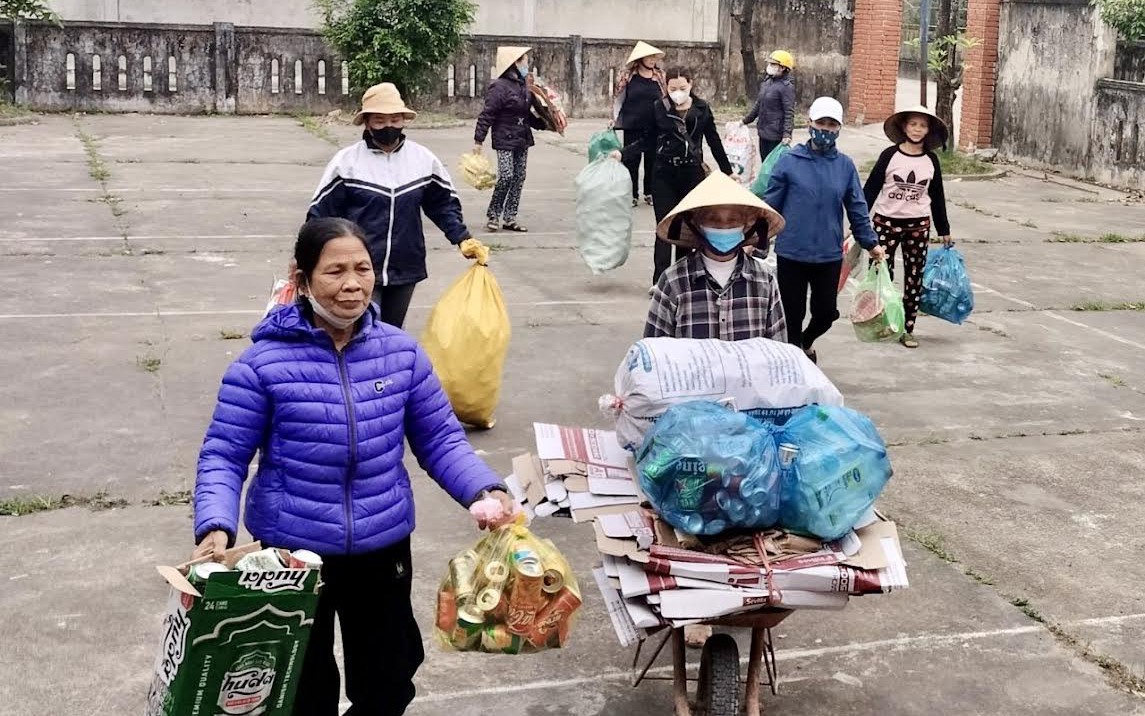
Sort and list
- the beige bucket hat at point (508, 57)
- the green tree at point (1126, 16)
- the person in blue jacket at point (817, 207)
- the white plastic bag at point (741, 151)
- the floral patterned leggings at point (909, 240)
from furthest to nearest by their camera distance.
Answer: the green tree at point (1126, 16) → the white plastic bag at point (741, 151) → the beige bucket hat at point (508, 57) → the floral patterned leggings at point (909, 240) → the person in blue jacket at point (817, 207)

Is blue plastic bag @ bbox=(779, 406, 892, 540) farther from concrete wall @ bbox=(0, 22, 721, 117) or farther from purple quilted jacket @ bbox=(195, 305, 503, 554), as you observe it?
concrete wall @ bbox=(0, 22, 721, 117)

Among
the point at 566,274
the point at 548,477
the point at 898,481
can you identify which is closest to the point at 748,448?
the point at 548,477

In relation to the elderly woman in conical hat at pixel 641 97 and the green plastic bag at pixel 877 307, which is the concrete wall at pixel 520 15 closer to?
the elderly woman in conical hat at pixel 641 97

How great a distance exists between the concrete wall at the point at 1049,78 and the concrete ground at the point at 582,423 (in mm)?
3472

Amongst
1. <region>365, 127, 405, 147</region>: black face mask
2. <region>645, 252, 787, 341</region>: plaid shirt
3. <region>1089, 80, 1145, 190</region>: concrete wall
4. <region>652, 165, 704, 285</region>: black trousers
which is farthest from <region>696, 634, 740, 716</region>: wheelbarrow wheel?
<region>1089, 80, 1145, 190</region>: concrete wall

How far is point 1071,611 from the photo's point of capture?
5949 mm

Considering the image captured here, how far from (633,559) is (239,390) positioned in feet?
4.12

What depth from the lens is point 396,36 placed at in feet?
80.1

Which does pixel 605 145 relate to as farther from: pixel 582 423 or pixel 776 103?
pixel 776 103

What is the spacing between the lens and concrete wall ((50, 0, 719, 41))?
27719mm

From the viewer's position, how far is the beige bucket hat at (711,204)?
18.3 ft

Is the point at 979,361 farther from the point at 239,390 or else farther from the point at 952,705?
the point at 239,390

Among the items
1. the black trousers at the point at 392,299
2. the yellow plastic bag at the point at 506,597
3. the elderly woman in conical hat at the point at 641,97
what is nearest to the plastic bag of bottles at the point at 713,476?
the yellow plastic bag at the point at 506,597

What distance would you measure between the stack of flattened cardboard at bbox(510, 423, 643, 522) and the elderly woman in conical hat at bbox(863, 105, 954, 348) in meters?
5.29
